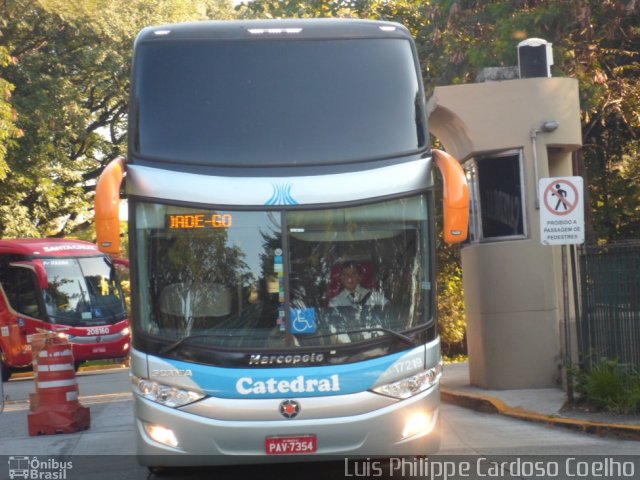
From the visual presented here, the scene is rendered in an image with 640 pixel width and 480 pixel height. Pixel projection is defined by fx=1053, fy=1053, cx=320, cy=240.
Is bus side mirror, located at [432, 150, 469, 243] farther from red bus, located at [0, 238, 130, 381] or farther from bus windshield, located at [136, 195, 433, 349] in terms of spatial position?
red bus, located at [0, 238, 130, 381]

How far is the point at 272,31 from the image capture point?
9.35 meters

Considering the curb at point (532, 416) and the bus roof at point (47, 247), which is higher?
the bus roof at point (47, 247)

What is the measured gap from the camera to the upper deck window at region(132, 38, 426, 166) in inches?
345

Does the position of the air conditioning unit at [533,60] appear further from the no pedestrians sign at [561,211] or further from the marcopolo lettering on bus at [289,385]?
the marcopolo lettering on bus at [289,385]

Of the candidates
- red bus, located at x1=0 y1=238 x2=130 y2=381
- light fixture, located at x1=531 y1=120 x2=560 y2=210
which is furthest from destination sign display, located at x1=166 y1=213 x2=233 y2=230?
red bus, located at x1=0 y1=238 x2=130 y2=381

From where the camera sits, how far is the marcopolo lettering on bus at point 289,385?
8.26 meters

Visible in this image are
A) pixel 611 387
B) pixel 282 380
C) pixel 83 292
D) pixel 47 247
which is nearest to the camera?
pixel 282 380

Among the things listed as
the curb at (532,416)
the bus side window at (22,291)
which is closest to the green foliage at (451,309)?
the bus side window at (22,291)

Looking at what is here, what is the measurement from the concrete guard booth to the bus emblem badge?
7.09m

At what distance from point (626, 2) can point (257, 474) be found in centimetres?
1360

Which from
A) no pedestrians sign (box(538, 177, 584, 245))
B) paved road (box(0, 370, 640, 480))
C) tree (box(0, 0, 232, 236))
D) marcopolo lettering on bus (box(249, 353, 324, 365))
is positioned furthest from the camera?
→ tree (box(0, 0, 232, 236))

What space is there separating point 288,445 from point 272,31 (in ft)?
11.9

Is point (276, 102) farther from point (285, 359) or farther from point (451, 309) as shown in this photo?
point (451, 309)

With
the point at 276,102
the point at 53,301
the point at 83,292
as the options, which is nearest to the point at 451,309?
the point at 83,292
